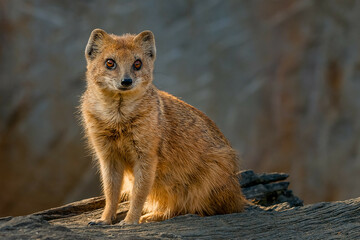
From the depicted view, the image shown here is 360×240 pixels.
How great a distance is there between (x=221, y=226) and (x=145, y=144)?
939 mm

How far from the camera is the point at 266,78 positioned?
1065 cm

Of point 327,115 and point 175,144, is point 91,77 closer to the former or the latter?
point 175,144

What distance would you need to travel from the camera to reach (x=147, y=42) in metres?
4.86

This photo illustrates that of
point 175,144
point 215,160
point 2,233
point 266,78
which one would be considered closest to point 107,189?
point 175,144

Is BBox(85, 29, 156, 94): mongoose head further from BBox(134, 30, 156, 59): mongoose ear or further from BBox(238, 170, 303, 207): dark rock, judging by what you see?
BBox(238, 170, 303, 207): dark rock

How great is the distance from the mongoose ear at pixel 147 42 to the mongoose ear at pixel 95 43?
32 centimetres

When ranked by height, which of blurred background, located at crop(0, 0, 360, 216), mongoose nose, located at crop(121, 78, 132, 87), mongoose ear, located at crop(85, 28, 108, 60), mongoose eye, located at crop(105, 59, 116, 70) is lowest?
mongoose nose, located at crop(121, 78, 132, 87)

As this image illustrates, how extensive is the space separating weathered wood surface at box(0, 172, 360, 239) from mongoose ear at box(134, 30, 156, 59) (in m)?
1.50

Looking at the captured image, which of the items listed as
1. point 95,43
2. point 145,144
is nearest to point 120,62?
point 95,43

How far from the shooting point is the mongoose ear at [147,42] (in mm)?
4801

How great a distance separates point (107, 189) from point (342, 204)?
2.04 m

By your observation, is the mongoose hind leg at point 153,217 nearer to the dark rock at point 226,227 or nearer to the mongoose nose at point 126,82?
the dark rock at point 226,227

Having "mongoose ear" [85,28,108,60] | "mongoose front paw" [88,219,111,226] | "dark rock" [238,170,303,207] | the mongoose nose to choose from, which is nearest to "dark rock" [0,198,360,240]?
"mongoose front paw" [88,219,111,226]

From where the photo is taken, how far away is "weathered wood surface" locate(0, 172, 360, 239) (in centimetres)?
340
